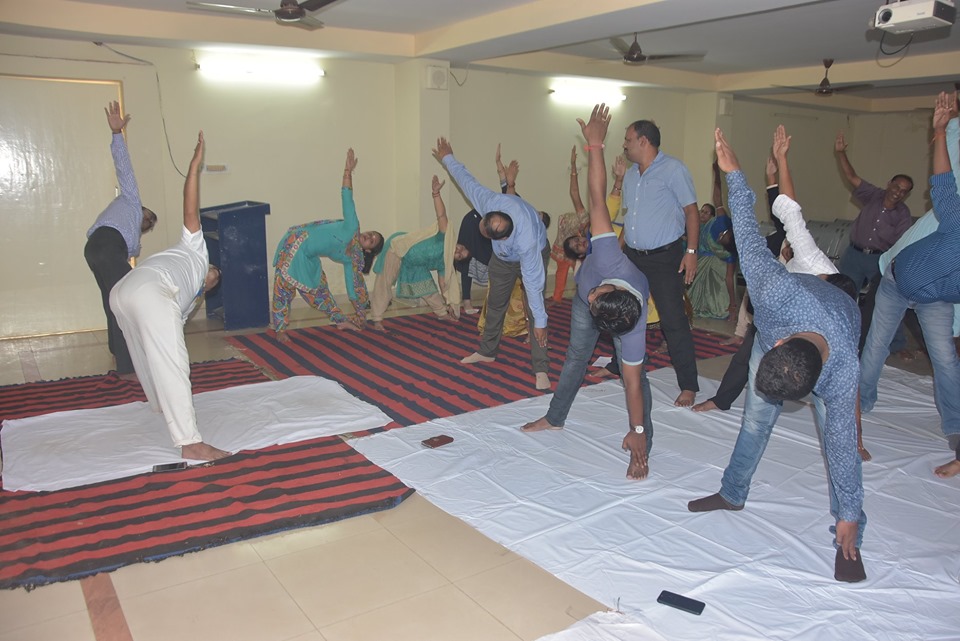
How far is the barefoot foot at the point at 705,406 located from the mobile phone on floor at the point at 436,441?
1.58 metres

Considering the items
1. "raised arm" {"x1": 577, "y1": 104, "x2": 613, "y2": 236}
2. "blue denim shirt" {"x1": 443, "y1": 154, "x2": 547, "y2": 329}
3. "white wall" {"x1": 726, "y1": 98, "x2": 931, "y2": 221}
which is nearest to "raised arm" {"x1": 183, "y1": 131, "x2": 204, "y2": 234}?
"blue denim shirt" {"x1": 443, "y1": 154, "x2": 547, "y2": 329}

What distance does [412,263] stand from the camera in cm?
636

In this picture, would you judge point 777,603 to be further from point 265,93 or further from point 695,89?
point 695,89

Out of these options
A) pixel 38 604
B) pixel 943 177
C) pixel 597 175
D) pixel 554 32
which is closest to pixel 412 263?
pixel 554 32

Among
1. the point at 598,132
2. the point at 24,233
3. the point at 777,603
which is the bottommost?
the point at 777,603

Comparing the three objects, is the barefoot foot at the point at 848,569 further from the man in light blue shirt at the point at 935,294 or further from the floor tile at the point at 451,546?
the man in light blue shirt at the point at 935,294

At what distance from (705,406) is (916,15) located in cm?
252

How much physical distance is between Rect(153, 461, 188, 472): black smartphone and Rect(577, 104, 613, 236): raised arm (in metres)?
2.23

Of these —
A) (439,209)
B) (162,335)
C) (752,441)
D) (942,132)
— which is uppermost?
(942,132)

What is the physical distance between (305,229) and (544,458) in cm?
309

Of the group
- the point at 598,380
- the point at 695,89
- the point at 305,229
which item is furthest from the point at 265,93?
the point at 695,89

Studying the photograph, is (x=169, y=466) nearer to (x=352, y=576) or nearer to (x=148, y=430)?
(x=148, y=430)

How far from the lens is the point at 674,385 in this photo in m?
4.91

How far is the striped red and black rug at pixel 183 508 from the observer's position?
2703 mm
